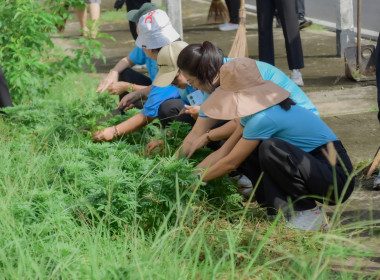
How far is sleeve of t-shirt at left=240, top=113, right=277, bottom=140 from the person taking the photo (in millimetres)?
3646

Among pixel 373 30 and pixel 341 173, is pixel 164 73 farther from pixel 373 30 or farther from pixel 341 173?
pixel 373 30

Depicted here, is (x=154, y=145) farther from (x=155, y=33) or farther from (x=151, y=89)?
(x=155, y=33)

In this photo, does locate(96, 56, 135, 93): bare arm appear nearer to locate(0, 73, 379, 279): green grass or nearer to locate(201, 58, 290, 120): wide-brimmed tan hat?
locate(0, 73, 379, 279): green grass

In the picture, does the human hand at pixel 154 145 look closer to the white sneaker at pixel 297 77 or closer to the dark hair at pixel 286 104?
the dark hair at pixel 286 104

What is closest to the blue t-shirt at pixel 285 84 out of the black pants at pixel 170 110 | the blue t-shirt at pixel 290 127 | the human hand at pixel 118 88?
the blue t-shirt at pixel 290 127

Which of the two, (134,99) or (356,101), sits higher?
(134,99)

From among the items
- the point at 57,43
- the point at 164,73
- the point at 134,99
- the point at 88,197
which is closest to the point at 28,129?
the point at 134,99

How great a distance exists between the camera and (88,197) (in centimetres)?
356

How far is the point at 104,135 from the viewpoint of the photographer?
15.6 feet

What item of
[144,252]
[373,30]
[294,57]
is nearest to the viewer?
[144,252]

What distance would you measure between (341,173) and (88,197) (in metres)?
1.24

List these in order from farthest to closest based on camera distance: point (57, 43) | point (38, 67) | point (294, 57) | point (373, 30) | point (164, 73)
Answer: point (57, 43), point (373, 30), point (294, 57), point (38, 67), point (164, 73)

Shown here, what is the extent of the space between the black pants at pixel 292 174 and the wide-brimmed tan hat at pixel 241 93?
0.64 ft

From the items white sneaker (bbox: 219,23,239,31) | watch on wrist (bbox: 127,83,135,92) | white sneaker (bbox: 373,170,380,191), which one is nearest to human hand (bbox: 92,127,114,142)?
watch on wrist (bbox: 127,83,135,92)
